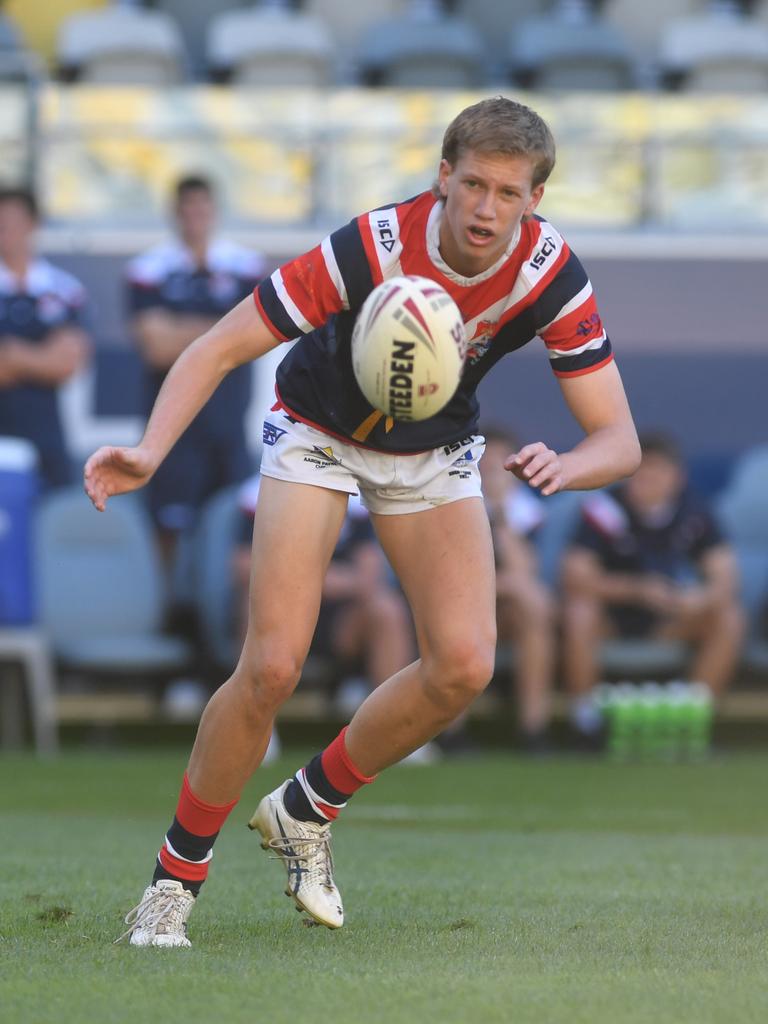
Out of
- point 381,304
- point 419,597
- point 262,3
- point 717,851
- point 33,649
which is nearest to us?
point 381,304

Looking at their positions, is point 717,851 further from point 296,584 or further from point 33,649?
point 33,649

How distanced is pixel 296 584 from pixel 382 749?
549 mm

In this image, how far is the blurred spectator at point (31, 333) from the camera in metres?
10.8

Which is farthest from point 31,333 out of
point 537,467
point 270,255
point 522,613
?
point 537,467

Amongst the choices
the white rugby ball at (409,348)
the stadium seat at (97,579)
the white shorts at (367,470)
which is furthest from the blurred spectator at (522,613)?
the white rugby ball at (409,348)

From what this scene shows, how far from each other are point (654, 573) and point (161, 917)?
7520 millimetres

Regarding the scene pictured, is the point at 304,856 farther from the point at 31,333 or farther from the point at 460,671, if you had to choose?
the point at 31,333

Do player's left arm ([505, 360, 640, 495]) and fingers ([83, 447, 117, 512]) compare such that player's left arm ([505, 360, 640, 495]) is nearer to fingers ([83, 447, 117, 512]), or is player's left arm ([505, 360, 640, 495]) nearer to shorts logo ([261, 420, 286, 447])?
shorts logo ([261, 420, 286, 447])

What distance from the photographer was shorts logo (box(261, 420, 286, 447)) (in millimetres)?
4781

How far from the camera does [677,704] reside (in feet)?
36.1

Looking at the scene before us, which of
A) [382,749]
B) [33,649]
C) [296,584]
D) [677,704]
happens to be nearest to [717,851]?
[382,749]

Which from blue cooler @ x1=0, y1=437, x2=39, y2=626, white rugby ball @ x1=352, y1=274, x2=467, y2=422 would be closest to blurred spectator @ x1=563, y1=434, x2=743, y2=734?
blue cooler @ x1=0, y1=437, x2=39, y2=626

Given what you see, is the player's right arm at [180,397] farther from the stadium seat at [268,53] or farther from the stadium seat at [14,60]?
Result: the stadium seat at [268,53]

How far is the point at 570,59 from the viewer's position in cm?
1468
